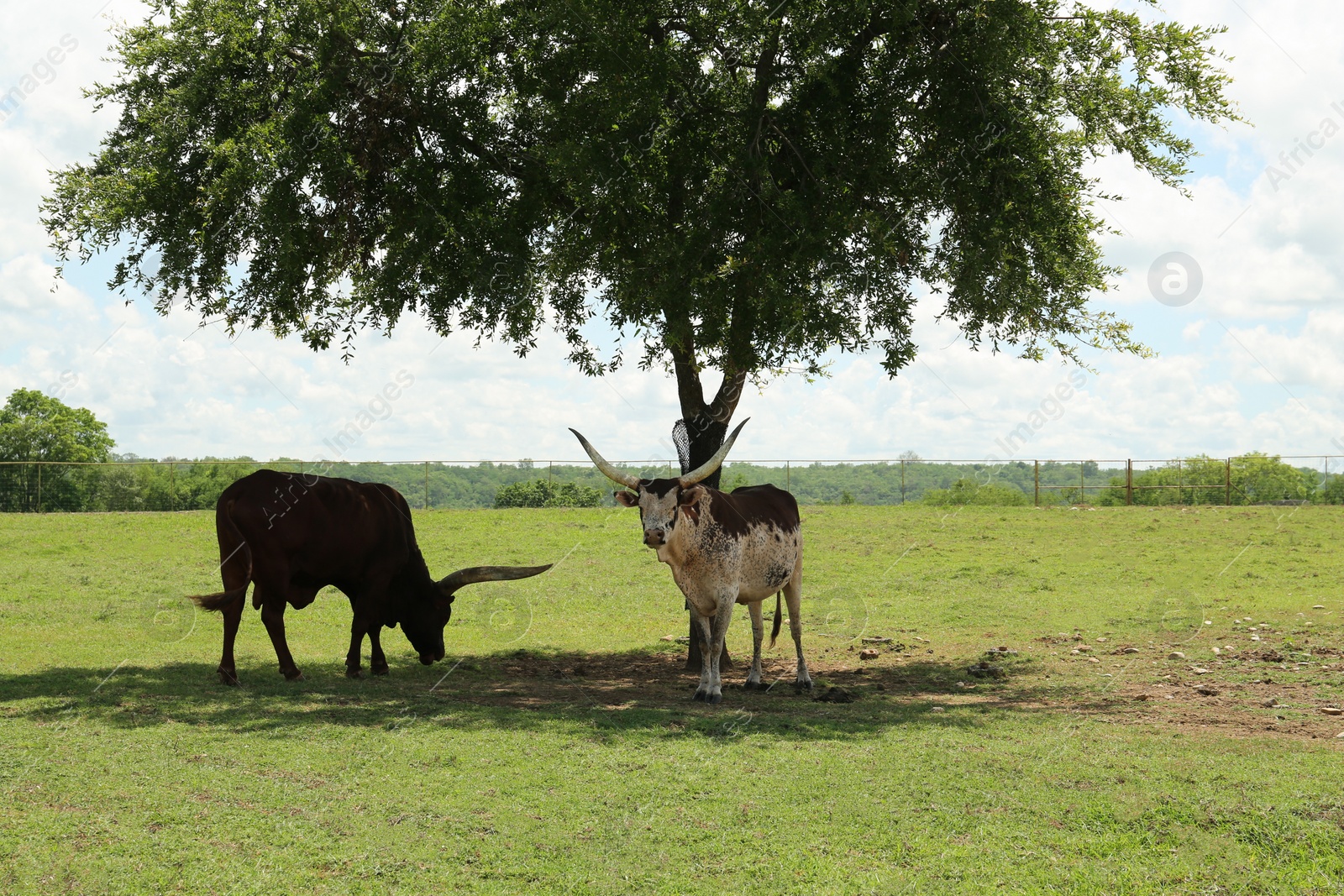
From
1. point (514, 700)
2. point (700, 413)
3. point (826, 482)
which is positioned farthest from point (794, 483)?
point (514, 700)

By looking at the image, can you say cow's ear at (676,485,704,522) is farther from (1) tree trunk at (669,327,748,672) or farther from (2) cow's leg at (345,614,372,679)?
(2) cow's leg at (345,614,372,679)

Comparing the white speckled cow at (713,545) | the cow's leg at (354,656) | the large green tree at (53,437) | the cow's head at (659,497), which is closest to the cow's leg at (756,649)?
the white speckled cow at (713,545)

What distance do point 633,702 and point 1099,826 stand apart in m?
5.33

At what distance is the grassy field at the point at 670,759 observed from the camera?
19.9 ft

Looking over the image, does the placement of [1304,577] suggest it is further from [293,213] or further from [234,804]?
[234,804]

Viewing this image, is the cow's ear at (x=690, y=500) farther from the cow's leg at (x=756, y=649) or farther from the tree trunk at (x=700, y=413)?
the tree trunk at (x=700, y=413)

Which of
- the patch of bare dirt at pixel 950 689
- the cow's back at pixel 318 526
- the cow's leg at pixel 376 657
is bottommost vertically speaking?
the patch of bare dirt at pixel 950 689

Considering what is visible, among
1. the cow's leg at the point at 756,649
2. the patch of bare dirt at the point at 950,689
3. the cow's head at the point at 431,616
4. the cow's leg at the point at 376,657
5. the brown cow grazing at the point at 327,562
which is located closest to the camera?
the patch of bare dirt at the point at 950,689

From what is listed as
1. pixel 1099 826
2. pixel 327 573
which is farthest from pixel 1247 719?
pixel 327 573

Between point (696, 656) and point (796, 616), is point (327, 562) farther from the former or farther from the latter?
point (796, 616)

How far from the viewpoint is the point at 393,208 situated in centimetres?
1377

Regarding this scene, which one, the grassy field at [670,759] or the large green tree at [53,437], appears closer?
the grassy field at [670,759]

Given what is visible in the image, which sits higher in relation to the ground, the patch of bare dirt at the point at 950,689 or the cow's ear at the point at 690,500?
the cow's ear at the point at 690,500

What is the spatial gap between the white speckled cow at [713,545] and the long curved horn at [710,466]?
0.04ft
